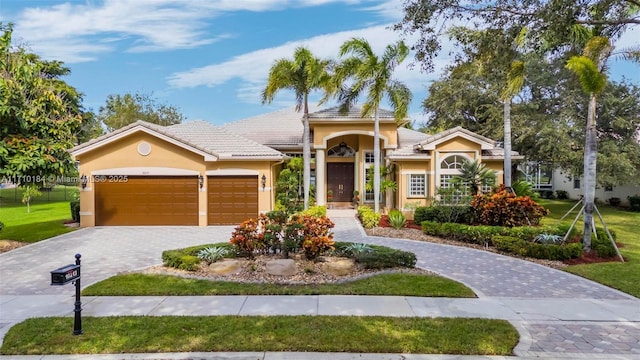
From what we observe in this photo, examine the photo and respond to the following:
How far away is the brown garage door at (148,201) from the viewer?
56.6ft

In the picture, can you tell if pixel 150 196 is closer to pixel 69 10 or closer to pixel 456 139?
pixel 69 10

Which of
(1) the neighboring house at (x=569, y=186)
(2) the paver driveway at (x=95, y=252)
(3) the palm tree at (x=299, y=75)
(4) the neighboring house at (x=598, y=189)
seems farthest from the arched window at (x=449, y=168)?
(4) the neighboring house at (x=598, y=189)

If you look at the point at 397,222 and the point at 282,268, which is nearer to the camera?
the point at 282,268

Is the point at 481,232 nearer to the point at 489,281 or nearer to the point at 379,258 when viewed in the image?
the point at 489,281

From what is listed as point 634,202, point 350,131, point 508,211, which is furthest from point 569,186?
point 508,211

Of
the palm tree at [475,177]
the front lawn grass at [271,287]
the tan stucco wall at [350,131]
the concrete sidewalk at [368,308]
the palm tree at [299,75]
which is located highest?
the palm tree at [299,75]

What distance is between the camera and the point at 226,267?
354 inches

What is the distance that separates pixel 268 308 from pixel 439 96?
24450 millimetres

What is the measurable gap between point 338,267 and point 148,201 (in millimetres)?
11969

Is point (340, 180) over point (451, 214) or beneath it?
over

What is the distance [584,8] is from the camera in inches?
299

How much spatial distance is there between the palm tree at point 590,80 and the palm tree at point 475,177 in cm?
546

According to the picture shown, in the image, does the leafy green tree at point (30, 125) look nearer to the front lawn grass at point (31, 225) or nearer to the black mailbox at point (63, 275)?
the front lawn grass at point (31, 225)

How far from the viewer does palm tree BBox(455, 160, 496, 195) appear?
17047mm
